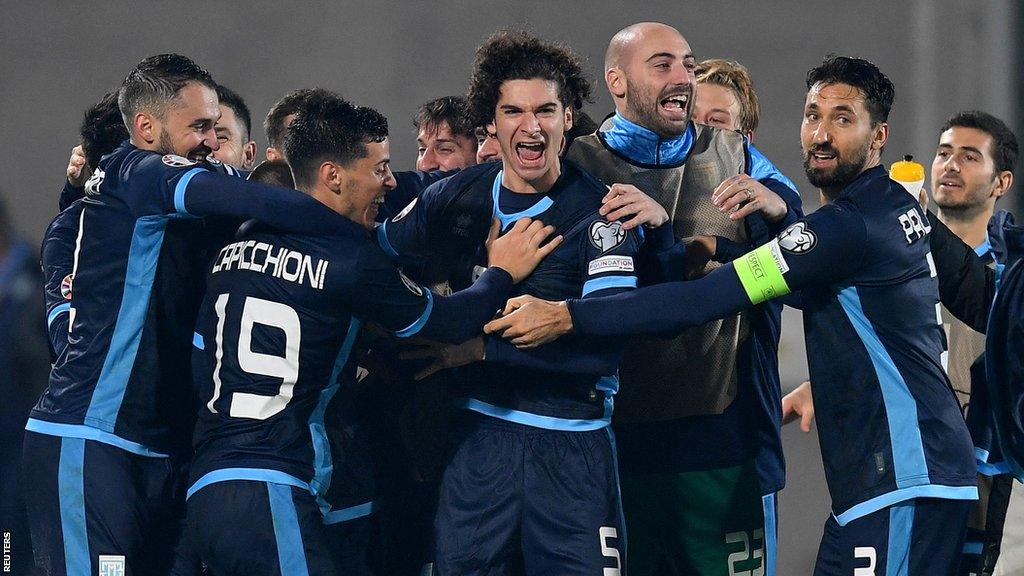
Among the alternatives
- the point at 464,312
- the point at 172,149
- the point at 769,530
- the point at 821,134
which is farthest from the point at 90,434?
the point at 821,134

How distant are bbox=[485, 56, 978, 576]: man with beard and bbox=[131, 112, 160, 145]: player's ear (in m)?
1.35

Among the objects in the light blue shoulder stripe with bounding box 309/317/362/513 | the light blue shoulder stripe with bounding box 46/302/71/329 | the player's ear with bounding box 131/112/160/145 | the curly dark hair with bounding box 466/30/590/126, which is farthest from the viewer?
the light blue shoulder stripe with bounding box 46/302/71/329

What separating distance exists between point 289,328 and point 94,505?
0.84 meters

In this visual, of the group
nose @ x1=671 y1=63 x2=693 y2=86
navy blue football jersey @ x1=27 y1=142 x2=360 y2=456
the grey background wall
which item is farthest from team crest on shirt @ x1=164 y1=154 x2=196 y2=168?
the grey background wall

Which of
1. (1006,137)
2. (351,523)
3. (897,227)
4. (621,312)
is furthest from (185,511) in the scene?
(1006,137)

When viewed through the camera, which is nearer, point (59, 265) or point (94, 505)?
point (94, 505)

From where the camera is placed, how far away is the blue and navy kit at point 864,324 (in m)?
3.43

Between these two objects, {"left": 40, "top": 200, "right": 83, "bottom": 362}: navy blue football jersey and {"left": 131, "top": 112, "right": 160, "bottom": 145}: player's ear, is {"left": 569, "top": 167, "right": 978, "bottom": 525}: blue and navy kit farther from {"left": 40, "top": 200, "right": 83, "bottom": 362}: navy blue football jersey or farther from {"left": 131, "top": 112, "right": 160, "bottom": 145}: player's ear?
{"left": 40, "top": 200, "right": 83, "bottom": 362}: navy blue football jersey

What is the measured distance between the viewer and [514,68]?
12.6 feet

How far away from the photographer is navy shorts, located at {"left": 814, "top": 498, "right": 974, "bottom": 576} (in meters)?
3.37

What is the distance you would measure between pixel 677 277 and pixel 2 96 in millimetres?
7267

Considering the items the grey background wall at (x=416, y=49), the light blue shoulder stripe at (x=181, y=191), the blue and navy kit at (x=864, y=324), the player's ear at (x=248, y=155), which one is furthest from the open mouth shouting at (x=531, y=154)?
the grey background wall at (x=416, y=49)

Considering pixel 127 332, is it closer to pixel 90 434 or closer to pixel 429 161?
pixel 90 434

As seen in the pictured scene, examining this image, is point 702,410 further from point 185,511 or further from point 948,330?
point 185,511
